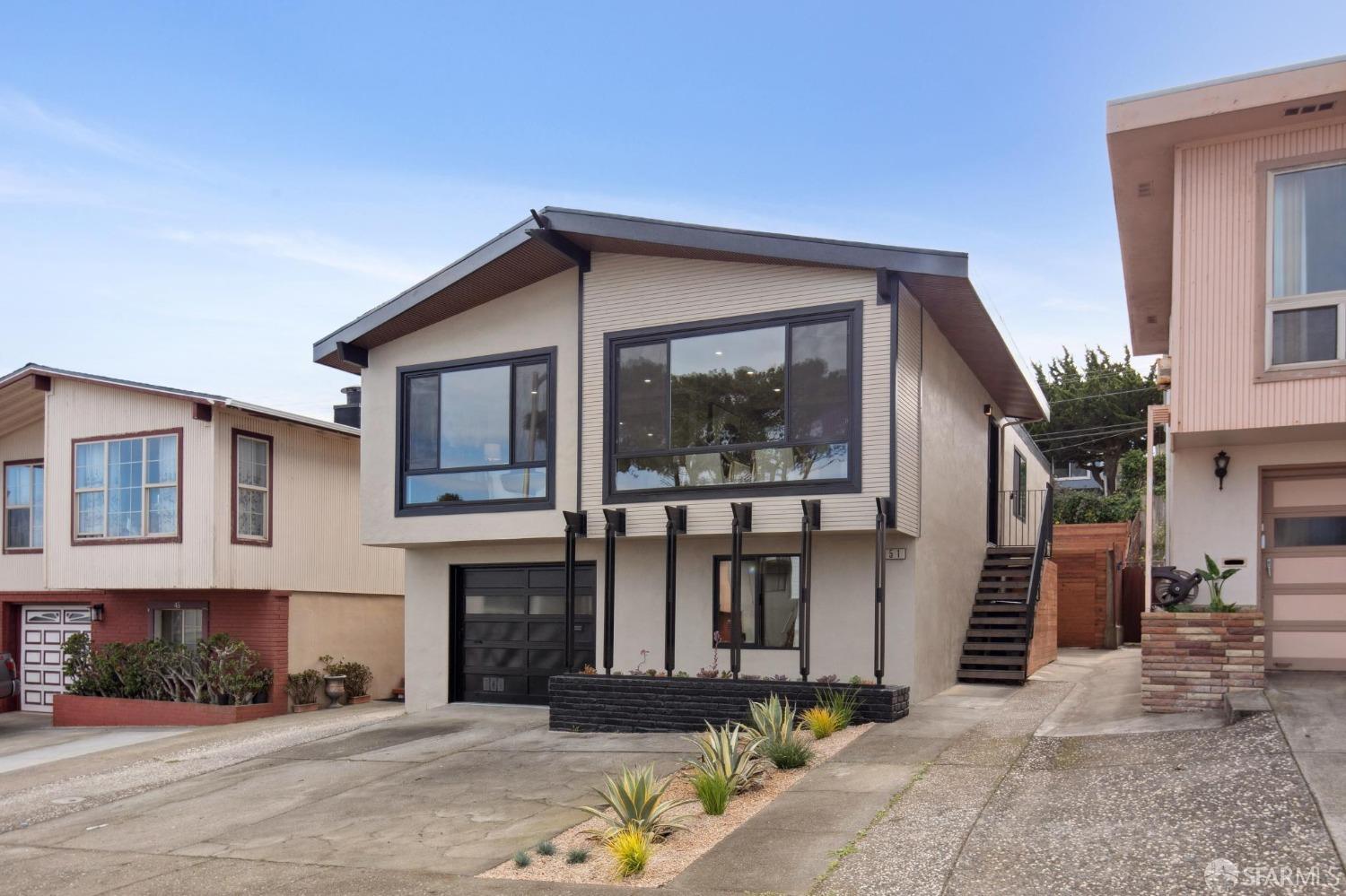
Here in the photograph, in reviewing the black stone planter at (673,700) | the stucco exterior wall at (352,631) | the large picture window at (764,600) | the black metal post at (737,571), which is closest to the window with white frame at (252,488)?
the stucco exterior wall at (352,631)

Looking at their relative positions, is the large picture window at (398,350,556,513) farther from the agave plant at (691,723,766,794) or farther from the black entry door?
the agave plant at (691,723,766,794)

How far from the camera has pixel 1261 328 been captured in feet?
33.3

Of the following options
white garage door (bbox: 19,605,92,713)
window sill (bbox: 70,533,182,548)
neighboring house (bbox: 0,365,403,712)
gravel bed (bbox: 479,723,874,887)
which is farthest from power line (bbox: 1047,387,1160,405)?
gravel bed (bbox: 479,723,874,887)

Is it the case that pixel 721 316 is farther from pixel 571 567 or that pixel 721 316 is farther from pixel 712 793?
pixel 712 793

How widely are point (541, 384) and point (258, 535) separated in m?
6.46

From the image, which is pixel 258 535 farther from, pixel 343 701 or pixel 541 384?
pixel 541 384

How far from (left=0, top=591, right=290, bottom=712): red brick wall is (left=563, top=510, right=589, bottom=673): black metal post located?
6621 mm

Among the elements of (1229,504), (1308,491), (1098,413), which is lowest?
(1229,504)

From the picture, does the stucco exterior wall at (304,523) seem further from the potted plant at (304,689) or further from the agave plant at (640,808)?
the agave plant at (640,808)

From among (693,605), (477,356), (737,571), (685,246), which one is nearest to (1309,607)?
(737,571)

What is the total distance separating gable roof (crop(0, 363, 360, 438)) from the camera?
17469 mm

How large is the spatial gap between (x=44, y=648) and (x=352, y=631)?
6.53m

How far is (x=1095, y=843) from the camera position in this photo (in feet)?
22.5

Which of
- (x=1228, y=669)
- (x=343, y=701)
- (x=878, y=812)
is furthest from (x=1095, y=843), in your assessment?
(x=343, y=701)
